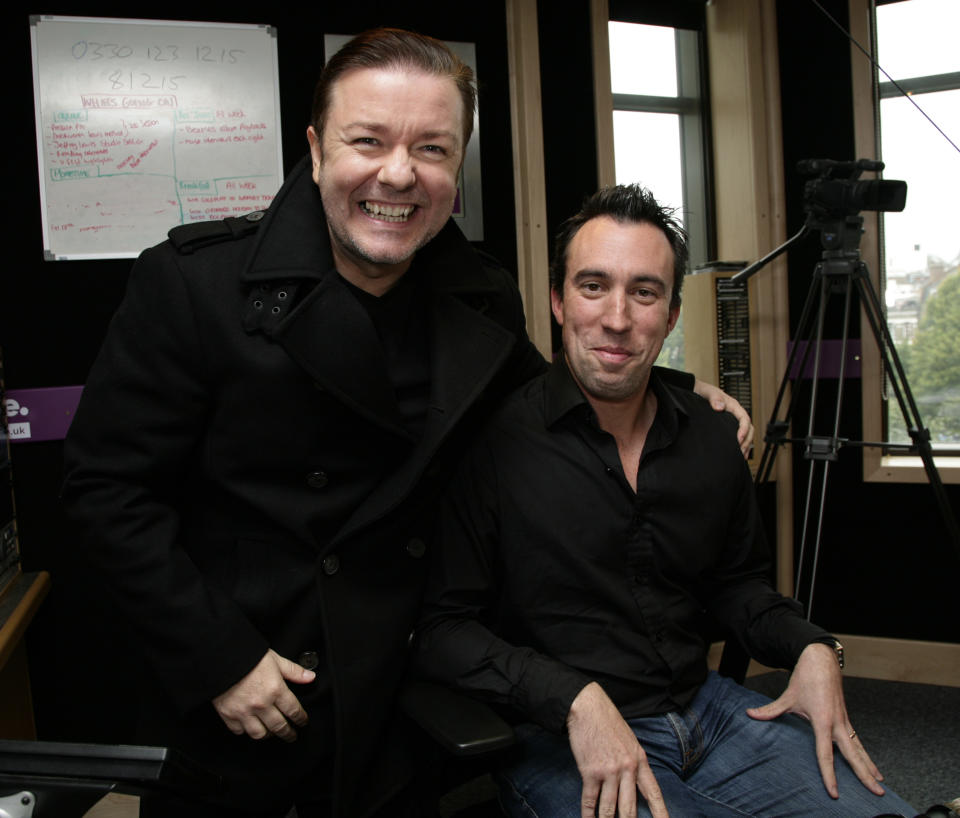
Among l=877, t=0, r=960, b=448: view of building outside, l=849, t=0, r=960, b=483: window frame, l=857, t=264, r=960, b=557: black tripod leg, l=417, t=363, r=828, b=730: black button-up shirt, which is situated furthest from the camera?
l=877, t=0, r=960, b=448: view of building outside

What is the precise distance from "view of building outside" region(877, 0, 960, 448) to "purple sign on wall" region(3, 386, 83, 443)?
9.50ft

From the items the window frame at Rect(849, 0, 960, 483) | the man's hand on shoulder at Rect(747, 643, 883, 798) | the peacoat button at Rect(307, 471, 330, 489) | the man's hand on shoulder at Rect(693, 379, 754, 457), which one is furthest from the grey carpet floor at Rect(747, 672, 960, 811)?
the peacoat button at Rect(307, 471, 330, 489)

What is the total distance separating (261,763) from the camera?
1320mm

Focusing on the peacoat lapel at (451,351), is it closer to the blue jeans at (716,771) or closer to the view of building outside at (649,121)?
the blue jeans at (716,771)

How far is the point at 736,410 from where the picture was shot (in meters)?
1.72

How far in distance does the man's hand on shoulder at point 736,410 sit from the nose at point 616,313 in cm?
37

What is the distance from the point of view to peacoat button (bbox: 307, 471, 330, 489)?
132 cm

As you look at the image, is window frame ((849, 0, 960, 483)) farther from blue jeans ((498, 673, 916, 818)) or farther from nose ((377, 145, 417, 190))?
nose ((377, 145, 417, 190))

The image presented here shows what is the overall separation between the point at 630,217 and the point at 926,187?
2070mm

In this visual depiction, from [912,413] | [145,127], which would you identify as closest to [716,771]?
[912,413]

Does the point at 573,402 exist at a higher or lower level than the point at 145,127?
lower

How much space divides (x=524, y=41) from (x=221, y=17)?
965 millimetres

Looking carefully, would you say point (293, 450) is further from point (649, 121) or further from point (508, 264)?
point (649, 121)

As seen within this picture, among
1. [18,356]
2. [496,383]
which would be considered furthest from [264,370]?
[18,356]
